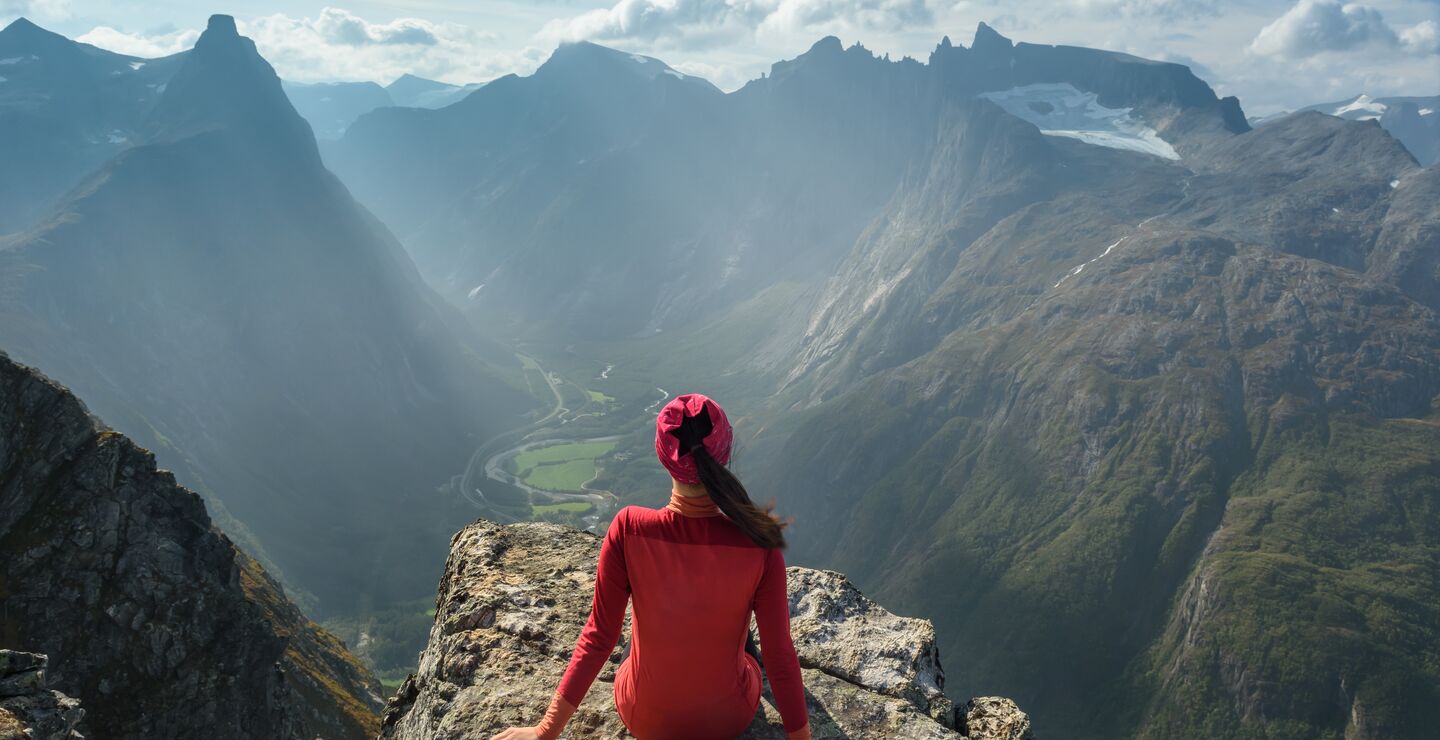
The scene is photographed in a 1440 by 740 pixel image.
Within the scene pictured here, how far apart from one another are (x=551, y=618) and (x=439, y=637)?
2.16 meters

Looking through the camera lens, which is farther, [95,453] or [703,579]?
[95,453]

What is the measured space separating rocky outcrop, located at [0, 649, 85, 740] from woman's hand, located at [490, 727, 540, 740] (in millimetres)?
10735

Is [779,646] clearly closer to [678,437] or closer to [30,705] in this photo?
[678,437]

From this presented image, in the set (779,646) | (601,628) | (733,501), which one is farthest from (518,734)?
(733,501)

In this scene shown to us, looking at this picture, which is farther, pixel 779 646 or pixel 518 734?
pixel 518 734

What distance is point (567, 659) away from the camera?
12.8 meters

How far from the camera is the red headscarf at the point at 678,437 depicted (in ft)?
27.1

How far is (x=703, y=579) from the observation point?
28.3ft

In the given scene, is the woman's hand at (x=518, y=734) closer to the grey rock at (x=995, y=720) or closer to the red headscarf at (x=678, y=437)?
the red headscarf at (x=678, y=437)

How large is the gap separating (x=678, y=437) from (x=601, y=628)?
2.63 m

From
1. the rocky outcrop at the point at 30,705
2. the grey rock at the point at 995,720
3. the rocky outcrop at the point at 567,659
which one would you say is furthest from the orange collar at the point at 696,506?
the rocky outcrop at the point at 30,705

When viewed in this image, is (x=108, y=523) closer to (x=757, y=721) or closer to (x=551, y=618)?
(x=551, y=618)

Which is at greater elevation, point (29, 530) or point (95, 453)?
point (95, 453)

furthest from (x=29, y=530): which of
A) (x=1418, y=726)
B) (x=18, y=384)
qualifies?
(x=1418, y=726)
